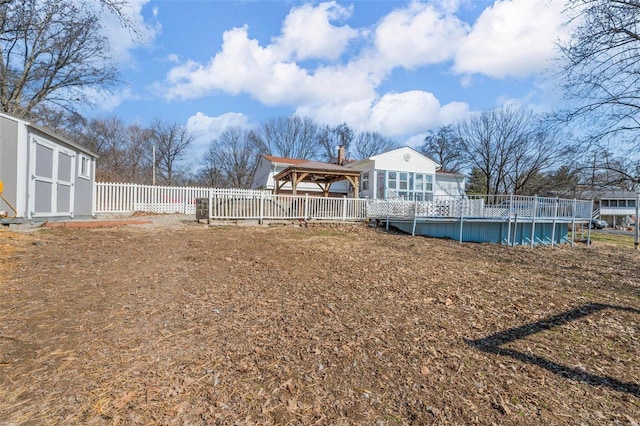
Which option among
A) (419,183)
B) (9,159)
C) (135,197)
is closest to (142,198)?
(135,197)

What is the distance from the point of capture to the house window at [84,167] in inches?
371

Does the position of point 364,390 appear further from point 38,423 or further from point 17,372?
point 17,372

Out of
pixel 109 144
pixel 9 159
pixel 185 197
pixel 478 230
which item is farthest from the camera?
pixel 109 144

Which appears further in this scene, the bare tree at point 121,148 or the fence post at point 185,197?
the bare tree at point 121,148

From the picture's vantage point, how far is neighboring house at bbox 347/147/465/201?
19922mm

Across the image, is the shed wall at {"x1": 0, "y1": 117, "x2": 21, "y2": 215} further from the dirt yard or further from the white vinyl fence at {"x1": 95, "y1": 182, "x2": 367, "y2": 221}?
the white vinyl fence at {"x1": 95, "y1": 182, "x2": 367, "y2": 221}

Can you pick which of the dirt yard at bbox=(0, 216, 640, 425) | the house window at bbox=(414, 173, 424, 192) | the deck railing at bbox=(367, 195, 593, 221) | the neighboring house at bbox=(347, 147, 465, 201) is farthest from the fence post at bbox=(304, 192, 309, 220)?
the house window at bbox=(414, 173, 424, 192)

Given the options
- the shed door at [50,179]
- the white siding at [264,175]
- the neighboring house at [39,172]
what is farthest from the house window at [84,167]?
the white siding at [264,175]

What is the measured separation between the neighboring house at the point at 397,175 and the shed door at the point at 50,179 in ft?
50.0

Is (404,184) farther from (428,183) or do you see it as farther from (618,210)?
(618,210)

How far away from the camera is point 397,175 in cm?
2023

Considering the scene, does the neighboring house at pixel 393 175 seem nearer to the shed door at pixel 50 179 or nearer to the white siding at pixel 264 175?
the white siding at pixel 264 175

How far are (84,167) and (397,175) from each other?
1622 cm

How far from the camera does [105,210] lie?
1337cm
